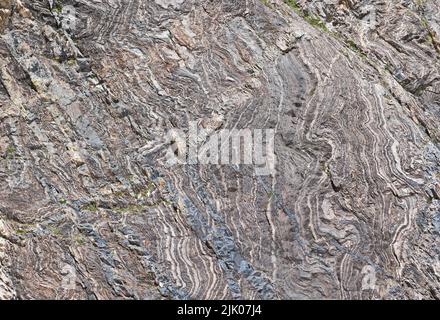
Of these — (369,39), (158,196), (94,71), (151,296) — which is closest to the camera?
(151,296)

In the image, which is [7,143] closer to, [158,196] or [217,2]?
[158,196]

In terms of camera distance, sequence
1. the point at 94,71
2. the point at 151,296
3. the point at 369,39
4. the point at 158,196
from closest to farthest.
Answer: the point at 151,296
the point at 158,196
the point at 94,71
the point at 369,39

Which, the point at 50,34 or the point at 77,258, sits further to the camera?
the point at 50,34

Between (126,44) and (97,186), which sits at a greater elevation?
(126,44)

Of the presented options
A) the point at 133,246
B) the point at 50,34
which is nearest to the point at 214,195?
the point at 133,246

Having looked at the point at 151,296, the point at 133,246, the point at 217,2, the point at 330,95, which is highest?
the point at 217,2

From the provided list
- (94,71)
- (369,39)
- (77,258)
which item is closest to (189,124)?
(94,71)

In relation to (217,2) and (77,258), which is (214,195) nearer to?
(77,258)
